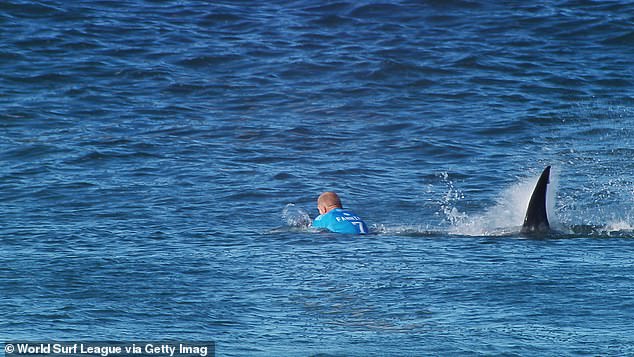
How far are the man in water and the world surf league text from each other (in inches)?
178

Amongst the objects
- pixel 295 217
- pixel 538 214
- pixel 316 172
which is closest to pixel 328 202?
pixel 295 217

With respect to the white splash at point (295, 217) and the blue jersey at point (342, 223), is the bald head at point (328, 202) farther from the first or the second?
the white splash at point (295, 217)

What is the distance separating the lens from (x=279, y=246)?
11.7m

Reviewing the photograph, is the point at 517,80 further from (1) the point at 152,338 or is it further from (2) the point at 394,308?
(1) the point at 152,338

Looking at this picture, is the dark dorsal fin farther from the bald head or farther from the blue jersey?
the bald head

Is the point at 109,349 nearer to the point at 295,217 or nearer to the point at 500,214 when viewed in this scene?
the point at 295,217

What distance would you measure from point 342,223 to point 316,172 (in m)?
4.14

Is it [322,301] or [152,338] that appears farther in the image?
[322,301]

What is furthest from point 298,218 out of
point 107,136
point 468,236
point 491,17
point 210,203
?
point 491,17

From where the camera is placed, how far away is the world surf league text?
7594 mm

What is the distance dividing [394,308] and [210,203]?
5.60 metres

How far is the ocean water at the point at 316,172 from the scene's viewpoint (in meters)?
8.69

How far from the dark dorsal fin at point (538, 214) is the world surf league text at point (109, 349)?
17.9 feet

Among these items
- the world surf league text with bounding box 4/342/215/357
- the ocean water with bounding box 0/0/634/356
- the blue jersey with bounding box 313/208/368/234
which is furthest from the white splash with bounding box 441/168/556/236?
the world surf league text with bounding box 4/342/215/357
